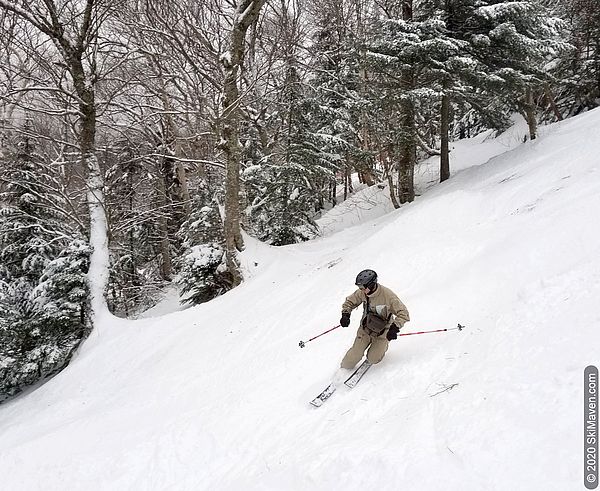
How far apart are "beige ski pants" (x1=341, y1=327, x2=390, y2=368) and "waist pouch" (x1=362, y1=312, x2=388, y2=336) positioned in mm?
80

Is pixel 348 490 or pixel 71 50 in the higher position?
pixel 71 50

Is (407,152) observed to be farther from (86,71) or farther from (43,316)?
(43,316)

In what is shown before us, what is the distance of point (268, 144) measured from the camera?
17.5 meters

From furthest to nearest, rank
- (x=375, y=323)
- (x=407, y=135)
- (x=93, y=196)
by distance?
(x=407, y=135) → (x=93, y=196) → (x=375, y=323)

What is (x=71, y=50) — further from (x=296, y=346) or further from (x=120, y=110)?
(x=296, y=346)

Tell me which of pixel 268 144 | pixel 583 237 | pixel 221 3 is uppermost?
pixel 221 3

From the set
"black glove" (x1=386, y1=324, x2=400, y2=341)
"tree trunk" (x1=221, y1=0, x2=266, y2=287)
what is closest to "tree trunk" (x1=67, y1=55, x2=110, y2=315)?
"tree trunk" (x1=221, y1=0, x2=266, y2=287)

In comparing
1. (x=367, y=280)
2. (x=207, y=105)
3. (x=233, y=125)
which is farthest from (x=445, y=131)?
(x=367, y=280)

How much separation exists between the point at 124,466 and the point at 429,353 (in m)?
4.57

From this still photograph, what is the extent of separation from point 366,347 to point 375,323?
1.38ft

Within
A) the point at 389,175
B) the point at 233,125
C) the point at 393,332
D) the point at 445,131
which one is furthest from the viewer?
the point at 389,175

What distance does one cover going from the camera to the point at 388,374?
5164 millimetres

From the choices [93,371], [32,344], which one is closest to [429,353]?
[93,371]

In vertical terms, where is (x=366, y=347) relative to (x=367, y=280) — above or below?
below
